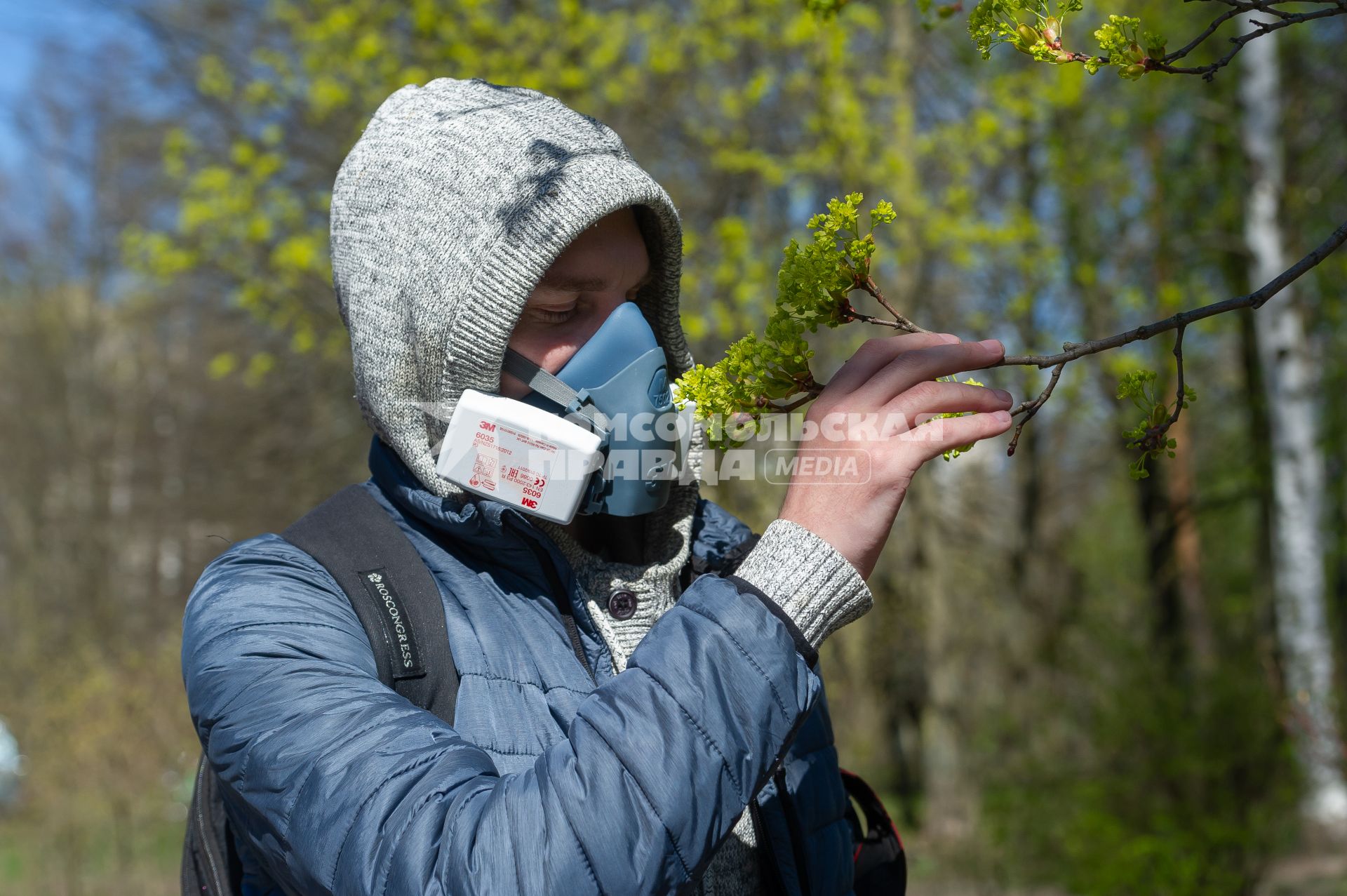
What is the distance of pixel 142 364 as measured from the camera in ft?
62.4

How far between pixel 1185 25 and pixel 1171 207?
5.09 ft

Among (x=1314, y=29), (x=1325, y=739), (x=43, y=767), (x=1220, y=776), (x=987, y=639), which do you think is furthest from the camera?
(x=987, y=639)

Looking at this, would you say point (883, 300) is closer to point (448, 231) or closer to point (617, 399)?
point (617, 399)

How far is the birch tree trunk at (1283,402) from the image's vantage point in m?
6.64

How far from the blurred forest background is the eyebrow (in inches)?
156

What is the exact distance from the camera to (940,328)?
830cm

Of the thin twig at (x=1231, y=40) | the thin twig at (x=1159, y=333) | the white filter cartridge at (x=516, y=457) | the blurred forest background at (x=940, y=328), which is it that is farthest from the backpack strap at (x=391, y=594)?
the blurred forest background at (x=940, y=328)

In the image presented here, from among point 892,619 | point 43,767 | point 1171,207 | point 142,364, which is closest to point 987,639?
point 892,619

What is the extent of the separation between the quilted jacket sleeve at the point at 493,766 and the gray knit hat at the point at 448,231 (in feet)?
1.41

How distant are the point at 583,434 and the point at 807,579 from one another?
492 millimetres

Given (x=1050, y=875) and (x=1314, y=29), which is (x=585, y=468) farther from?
(x=1314, y=29)

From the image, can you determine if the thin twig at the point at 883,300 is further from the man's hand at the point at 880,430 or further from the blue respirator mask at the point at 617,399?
the blue respirator mask at the point at 617,399

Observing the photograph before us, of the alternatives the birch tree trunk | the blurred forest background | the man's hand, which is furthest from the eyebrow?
the birch tree trunk

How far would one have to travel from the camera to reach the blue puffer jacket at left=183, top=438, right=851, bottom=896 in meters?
→ 1.04
